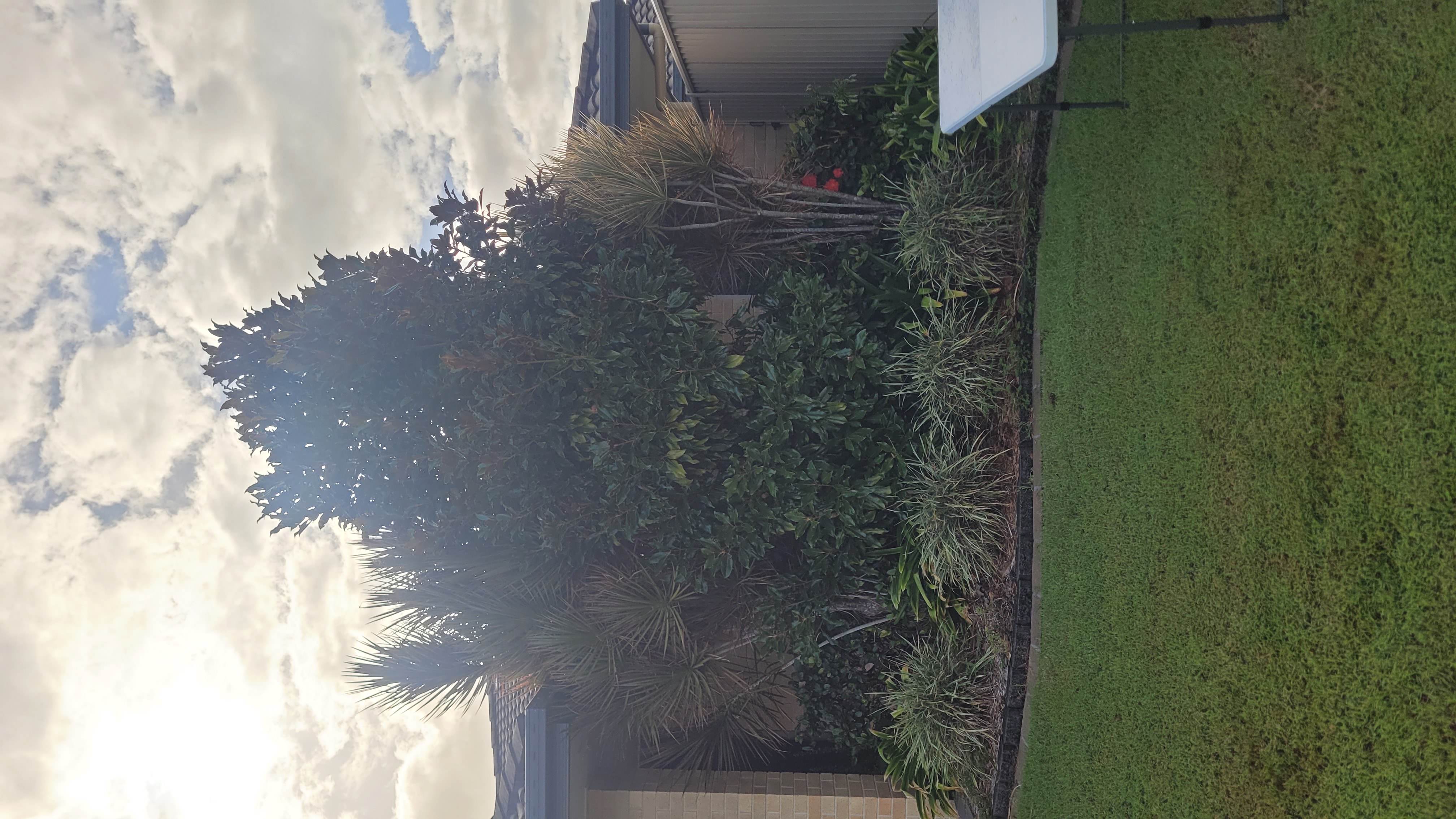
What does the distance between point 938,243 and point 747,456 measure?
6.72 ft

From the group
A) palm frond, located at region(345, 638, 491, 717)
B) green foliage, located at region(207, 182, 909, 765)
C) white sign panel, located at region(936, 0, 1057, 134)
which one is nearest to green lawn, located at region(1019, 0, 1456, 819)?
white sign panel, located at region(936, 0, 1057, 134)

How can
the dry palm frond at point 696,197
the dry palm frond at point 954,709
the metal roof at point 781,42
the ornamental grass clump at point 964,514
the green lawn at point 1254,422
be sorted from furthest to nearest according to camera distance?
the metal roof at point 781,42 < the dry palm frond at point 696,197 < the dry palm frond at point 954,709 < the ornamental grass clump at point 964,514 < the green lawn at point 1254,422

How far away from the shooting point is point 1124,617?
434cm

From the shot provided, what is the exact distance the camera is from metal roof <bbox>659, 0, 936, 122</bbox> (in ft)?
21.5

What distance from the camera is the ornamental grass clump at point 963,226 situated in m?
5.33

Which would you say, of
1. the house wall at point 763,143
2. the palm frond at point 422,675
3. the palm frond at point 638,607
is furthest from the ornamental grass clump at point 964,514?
the house wall at point 763,143

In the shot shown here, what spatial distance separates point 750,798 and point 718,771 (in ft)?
1.29

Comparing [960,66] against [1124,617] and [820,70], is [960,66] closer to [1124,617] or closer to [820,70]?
[1124,617]

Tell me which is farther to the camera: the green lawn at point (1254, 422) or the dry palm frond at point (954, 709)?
the dry palm frond at point (954, 709)

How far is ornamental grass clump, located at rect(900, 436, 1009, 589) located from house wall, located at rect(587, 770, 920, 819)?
240 centimetres

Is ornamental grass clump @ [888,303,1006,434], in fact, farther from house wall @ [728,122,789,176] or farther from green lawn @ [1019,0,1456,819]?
house wall @ [728,122,789,176]

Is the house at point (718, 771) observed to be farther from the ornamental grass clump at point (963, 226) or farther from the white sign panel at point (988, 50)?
the white sign panel at point (988, 50)

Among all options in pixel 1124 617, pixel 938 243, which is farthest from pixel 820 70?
pixel 1124 617

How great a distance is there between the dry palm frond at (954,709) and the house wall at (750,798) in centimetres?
120
